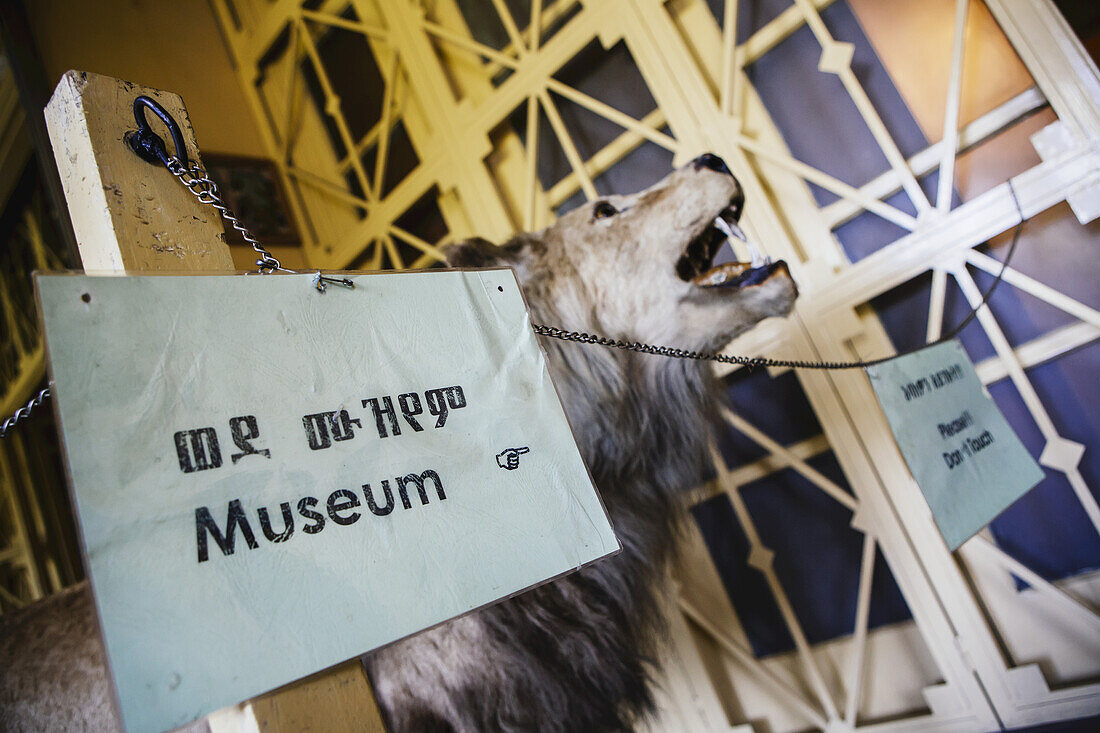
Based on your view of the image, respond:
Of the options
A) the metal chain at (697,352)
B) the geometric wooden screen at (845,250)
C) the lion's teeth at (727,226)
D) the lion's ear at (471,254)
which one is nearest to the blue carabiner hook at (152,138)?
the metal chain at (697,352)

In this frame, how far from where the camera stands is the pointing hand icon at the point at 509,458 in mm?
667

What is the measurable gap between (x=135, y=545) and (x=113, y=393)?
0.12 meters

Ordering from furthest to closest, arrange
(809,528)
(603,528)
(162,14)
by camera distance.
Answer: (809,528) → (162,14) → (603,528)

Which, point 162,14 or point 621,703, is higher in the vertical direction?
point 162,14

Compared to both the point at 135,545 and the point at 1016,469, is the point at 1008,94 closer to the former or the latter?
the point at 1016,469

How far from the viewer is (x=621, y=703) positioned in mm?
1190

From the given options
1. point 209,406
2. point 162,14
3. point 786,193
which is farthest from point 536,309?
point 162,14

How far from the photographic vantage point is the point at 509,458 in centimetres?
68

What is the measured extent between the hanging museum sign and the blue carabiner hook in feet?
3.87

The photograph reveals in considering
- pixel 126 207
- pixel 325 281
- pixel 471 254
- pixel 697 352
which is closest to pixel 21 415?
pixel 126 207

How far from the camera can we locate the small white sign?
46cm

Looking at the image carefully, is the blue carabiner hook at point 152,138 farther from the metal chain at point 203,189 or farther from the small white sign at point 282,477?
the small white sign at point 282,477

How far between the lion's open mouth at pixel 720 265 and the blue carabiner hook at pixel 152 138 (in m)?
1.06

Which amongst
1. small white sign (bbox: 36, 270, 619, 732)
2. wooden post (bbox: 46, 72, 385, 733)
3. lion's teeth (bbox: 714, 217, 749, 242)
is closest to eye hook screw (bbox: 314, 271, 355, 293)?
small white sign (bbox: 36, 270, 619, 732)
